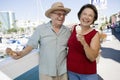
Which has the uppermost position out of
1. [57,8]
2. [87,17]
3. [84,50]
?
[57,8]

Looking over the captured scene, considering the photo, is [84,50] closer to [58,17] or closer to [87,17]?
[87,17]

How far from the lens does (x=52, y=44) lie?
2441 mm

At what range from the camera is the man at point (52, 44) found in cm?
246

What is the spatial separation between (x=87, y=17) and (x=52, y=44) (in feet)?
1.53

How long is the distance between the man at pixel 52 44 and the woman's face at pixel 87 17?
0.23 metres

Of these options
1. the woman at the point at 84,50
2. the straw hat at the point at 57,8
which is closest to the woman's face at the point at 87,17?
the woman at the point at 84,50

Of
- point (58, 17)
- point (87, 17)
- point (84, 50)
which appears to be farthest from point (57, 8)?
point (84, 50)

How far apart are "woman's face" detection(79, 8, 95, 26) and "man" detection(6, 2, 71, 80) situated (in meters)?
0.23

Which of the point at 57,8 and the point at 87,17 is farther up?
the point at 57,8

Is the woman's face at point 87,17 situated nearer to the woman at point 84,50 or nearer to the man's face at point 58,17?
the woman at point 84,50

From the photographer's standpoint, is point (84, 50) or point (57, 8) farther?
point (57, 8)

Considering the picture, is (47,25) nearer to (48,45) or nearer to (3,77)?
(48,45)

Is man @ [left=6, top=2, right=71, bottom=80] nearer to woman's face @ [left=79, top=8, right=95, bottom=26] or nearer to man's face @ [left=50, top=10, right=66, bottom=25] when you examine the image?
man's face @ [left=50, top=10, right=66, bottom=25]

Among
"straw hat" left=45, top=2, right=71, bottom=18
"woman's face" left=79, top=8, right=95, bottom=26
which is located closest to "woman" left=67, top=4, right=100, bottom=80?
"woman's face" left=79, top=8, right=95, bottom=26
